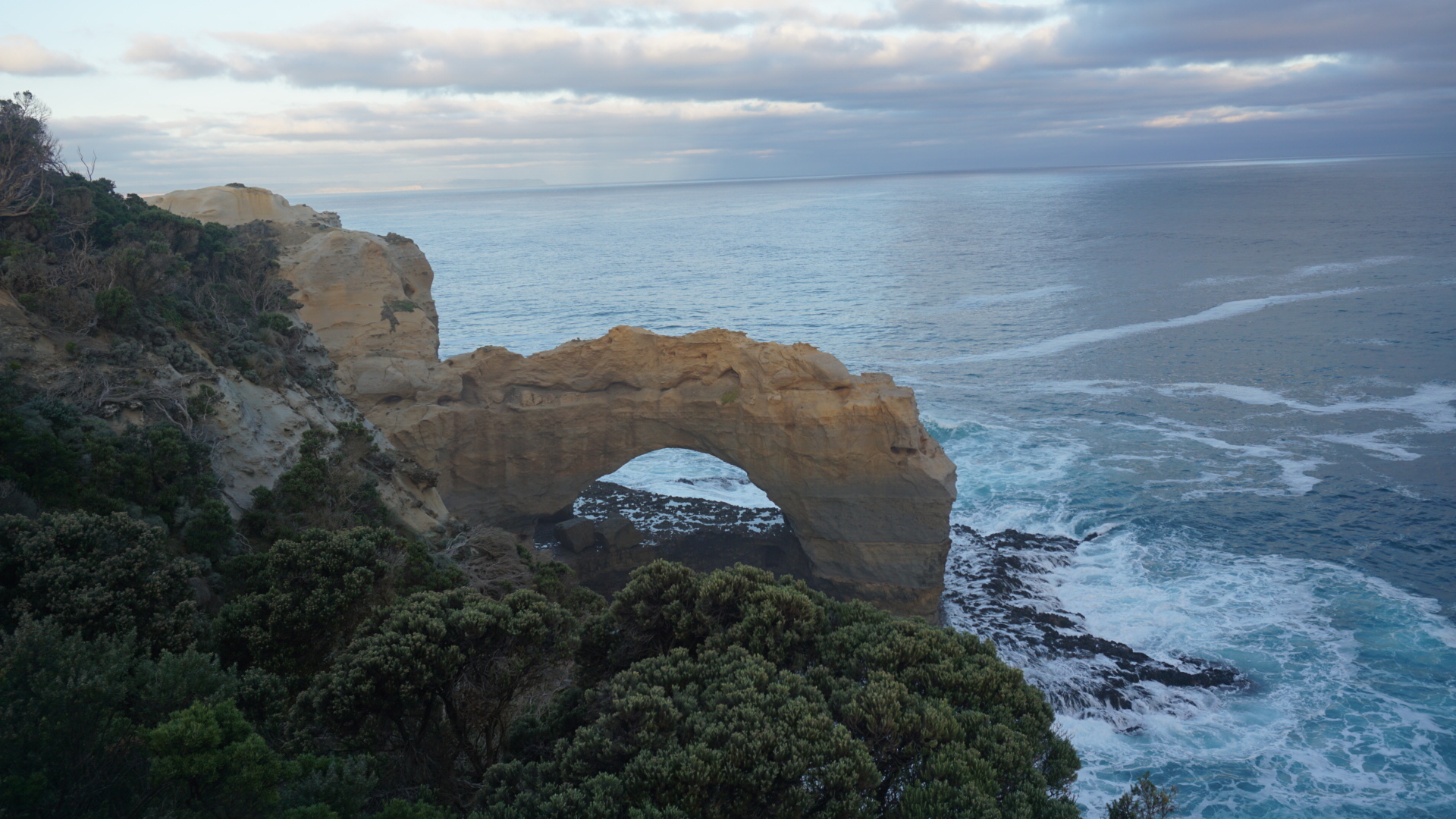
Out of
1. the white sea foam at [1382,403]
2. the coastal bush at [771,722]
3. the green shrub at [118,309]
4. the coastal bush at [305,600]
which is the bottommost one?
the white sea foam at [1382,403]

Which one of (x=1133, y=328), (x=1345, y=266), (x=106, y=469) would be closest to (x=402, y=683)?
(x=106, y=469)

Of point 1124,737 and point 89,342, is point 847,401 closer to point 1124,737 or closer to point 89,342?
point 1124,737

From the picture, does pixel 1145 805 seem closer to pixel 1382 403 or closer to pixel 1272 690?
pixel 1272 690

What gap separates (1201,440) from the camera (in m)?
37.1

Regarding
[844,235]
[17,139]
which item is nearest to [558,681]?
[17,139]

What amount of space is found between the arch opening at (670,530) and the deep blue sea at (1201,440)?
0.65 m

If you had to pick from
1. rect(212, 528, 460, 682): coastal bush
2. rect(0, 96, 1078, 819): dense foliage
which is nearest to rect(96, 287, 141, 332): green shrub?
rect(0, 96, 1078, 819): dense foliage

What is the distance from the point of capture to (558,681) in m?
12.7

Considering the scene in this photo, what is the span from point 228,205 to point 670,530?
20.2 meters

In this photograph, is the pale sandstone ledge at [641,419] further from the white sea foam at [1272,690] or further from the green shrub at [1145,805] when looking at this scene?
the green shrub at [1145,805]

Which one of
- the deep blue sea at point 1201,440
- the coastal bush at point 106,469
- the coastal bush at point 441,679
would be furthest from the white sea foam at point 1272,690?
the coastal bush at point 106,469

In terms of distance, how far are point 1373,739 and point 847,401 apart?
570 inches

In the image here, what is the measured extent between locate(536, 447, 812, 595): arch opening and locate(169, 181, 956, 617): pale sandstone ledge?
1.46m

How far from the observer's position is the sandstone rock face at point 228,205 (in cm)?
2966
